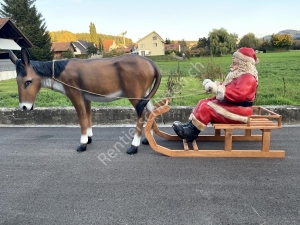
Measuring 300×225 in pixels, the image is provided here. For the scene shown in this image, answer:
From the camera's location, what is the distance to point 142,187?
2.83 metres

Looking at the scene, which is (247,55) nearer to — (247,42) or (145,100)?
(145,100)

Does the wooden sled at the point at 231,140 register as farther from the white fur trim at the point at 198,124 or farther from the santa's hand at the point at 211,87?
the santa's hand at the point at 211,87

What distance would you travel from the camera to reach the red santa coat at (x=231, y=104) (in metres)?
3.41

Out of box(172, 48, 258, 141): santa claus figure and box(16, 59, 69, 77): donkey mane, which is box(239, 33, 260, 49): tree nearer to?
box(172, 48, 258, 141): santa claus figure

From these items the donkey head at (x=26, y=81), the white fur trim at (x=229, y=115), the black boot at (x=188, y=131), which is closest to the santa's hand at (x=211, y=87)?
the white fur trim at (x=229, y=115)

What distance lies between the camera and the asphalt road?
231 centimetres

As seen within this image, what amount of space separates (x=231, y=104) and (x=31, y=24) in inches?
1051

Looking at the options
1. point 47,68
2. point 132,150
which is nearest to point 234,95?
point 132,150

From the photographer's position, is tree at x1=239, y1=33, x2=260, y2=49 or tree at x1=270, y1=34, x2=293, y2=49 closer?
tree at x1=239, y1=33, x2=260, y2=49

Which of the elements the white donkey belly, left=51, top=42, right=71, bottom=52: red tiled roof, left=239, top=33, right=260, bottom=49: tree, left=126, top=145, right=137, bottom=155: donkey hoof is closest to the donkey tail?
the white donkey belly

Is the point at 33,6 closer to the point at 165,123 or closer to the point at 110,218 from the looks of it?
the point at 165,123

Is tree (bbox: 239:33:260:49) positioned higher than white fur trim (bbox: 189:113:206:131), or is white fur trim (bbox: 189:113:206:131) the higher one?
tree (bbox: 239:33:260:49)

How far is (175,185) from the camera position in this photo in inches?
112

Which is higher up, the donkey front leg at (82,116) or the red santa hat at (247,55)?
the red santa hat at (247,55)
